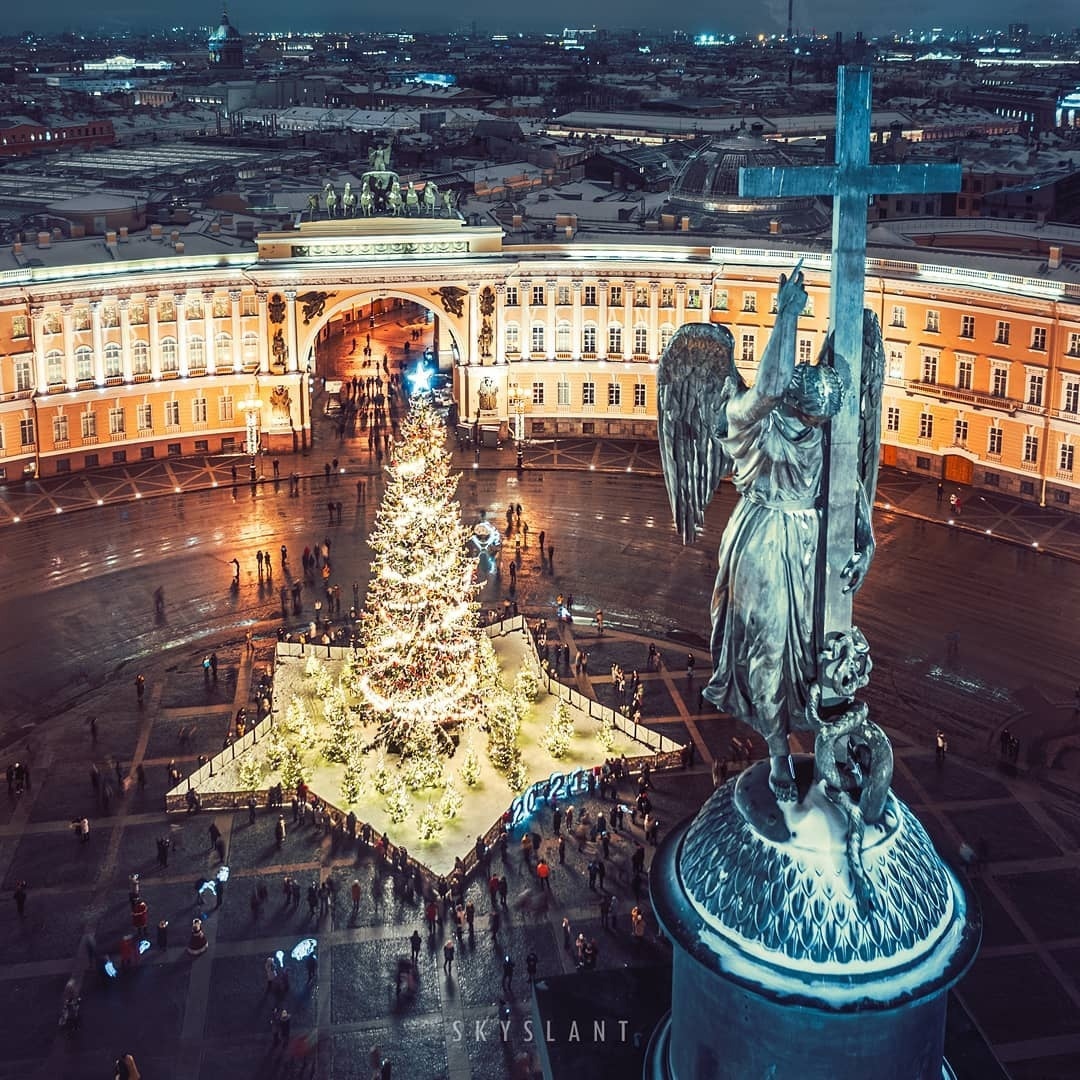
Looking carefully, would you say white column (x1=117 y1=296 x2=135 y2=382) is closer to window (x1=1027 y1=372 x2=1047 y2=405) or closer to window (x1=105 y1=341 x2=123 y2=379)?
window (x1=105 y1=341 x2=123 y2=379)

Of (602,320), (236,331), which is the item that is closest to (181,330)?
(236,331)

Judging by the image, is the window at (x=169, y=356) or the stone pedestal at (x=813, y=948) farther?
the window at (x=169, y=356)

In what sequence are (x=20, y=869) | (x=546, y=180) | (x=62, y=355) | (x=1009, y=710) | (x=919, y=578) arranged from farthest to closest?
(x=546, y=180) → (x=62, y=355) → (x=919, y=578) → (x=1009, y=710) → (x=20, y=869)

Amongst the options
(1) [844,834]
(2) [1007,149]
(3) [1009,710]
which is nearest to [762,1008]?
(1) [844,834]

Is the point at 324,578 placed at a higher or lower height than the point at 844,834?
lower

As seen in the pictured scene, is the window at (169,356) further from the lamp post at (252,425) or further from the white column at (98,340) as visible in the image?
the lamp post at (252,425)

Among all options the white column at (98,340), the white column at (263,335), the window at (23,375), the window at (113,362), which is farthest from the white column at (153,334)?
the window at (23,375)

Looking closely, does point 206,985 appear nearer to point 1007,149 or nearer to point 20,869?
point 20,869
